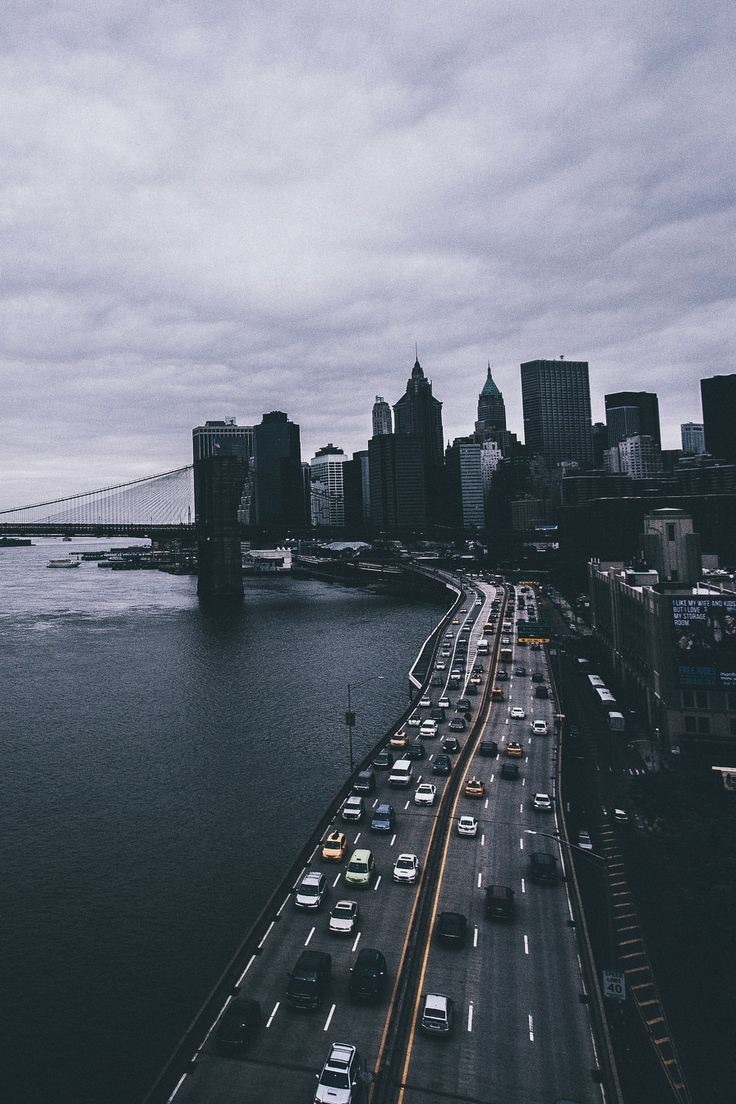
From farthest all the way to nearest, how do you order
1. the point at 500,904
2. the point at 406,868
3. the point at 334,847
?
1. the point at 334,847
2. the point at 406,868
3. the point at 500,904

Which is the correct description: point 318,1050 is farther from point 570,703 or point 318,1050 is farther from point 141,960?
point 570,703

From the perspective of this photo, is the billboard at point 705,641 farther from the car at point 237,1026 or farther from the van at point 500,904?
the car at point 237,1026

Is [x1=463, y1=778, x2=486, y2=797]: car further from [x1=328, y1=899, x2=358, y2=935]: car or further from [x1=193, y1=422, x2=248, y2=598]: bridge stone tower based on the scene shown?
[x1=193, y1=422, x2=248, y2=598]: bridge stone tower

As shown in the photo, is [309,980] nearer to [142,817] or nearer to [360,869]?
[360,869]

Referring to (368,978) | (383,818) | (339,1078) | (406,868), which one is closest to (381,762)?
(383,818)

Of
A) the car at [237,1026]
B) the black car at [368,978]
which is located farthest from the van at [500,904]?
the car at [237,1026]

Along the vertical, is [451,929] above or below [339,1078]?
below

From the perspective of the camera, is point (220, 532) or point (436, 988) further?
point (220, 532)
